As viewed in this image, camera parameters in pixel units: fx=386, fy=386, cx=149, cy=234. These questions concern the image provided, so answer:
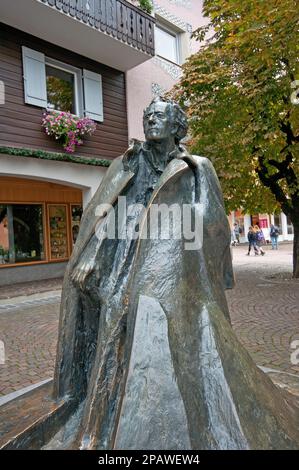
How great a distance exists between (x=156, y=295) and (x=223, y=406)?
57 cm

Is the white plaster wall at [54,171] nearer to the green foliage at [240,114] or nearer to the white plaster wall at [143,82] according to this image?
the white plaster wall at [143,82]

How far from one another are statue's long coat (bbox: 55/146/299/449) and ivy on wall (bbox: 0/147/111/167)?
7.92 metres

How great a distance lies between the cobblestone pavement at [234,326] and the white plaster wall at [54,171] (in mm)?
3152

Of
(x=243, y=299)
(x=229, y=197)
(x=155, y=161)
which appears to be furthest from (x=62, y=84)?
(x=155, y=161)

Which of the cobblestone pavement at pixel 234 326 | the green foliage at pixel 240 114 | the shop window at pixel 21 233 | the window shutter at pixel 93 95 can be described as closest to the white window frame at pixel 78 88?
the window shutter at pixel 93 95

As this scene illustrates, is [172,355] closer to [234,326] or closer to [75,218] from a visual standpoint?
[234,326]

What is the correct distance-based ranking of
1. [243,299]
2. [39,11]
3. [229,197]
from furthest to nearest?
[229,197], [39,11], [243,299]

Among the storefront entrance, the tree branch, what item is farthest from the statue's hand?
the storefront entrance

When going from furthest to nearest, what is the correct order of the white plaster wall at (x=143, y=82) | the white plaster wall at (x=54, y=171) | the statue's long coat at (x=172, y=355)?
the white plaster wall at (x=143, y=82)
the white plaster wall at (x=54, y=171)
the statue's long coat at (x=172, y=355)

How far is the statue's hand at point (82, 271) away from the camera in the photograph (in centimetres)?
213

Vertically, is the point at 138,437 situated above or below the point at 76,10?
below

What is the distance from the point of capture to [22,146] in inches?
395

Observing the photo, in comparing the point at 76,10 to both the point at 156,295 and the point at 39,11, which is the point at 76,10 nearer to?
the point at 39,11

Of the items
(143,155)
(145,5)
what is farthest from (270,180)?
(143,155)
